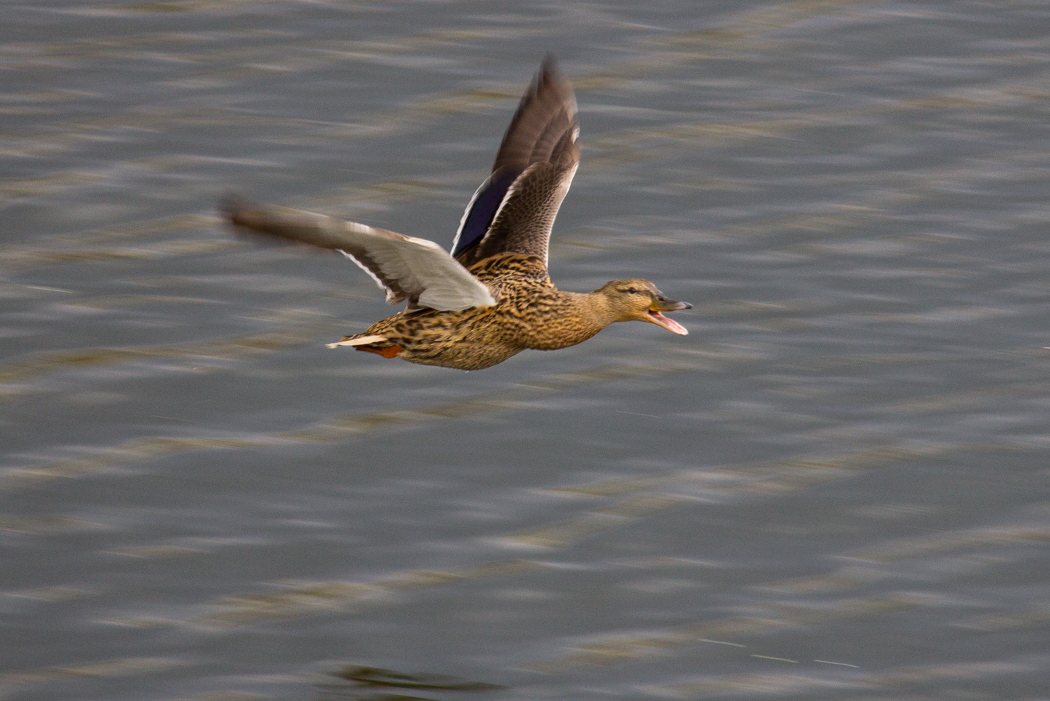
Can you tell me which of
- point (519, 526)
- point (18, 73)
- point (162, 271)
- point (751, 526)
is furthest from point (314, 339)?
point (18, 73)

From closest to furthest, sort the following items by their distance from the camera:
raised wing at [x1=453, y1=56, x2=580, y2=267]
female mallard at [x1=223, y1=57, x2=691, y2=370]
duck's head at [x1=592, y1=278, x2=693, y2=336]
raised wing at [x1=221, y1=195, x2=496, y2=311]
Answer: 1. raised wing at [x1=221, y1=195, x2=496, y2=311]
2. female mallard at [x1=223, y1=57, x2=691, y2=370]
3. duck's head at [x1=592, y1=278, x2=693, y2=336]
4. raised wing at [x1=453, y1=56, x2=580, y2=267]

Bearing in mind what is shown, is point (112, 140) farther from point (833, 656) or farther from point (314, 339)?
point (833, 656)

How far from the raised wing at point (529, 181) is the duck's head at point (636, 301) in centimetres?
62

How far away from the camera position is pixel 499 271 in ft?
36.4

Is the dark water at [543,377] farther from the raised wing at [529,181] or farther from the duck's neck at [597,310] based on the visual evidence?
the raised wing at [529,181]

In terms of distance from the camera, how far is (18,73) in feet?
55.1

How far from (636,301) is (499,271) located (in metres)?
0.84

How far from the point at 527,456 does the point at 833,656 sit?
2364mm

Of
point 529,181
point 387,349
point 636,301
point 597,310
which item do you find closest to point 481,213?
point 529,181

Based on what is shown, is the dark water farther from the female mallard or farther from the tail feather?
the tail feather

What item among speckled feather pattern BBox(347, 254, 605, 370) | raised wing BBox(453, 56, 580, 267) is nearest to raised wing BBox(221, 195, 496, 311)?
speckled feather pattern BBox(347, 254, 605, 370)

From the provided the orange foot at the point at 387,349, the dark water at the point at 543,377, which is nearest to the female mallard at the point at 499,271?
the orange foot at the point at 387,349

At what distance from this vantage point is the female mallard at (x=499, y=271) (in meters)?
9.69

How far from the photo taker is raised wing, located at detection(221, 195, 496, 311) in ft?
29.0
